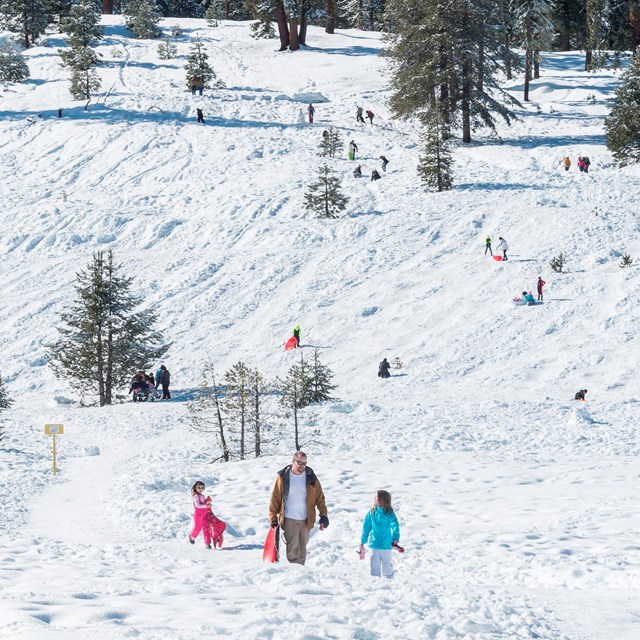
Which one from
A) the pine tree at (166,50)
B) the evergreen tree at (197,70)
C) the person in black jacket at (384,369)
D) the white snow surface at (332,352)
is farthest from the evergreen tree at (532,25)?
the person in black jacket at (384,369)

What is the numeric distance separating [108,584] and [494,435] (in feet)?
44.0

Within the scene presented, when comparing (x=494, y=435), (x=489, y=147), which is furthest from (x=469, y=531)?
(x=489, y=147)

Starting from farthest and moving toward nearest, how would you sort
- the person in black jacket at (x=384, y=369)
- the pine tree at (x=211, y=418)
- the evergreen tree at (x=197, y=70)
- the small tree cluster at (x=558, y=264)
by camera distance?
the evergreen tree at (x=197, y=70) < the small tree cluster at (x=558, y=264) < the person in black jacket at (x=384, y=369) < the pine tree at (x=211, y=418)

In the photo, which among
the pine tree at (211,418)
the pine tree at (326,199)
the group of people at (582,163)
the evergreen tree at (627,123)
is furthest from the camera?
the group of people at (582,163)

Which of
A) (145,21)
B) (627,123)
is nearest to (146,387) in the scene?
(627,123)

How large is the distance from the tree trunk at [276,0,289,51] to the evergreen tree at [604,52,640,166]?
1324 inches

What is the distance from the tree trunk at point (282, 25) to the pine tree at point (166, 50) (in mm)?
10240

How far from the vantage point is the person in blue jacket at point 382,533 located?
929 cm

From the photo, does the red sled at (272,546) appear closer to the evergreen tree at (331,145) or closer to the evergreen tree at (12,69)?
the evergreen tree at (331,145)

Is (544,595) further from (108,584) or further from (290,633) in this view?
(108,584)

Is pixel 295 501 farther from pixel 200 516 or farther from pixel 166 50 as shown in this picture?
pixel 166 50

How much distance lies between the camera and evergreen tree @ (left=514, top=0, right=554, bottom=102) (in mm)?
57062

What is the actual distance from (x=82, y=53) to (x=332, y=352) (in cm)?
4456

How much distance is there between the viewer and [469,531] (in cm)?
1218
